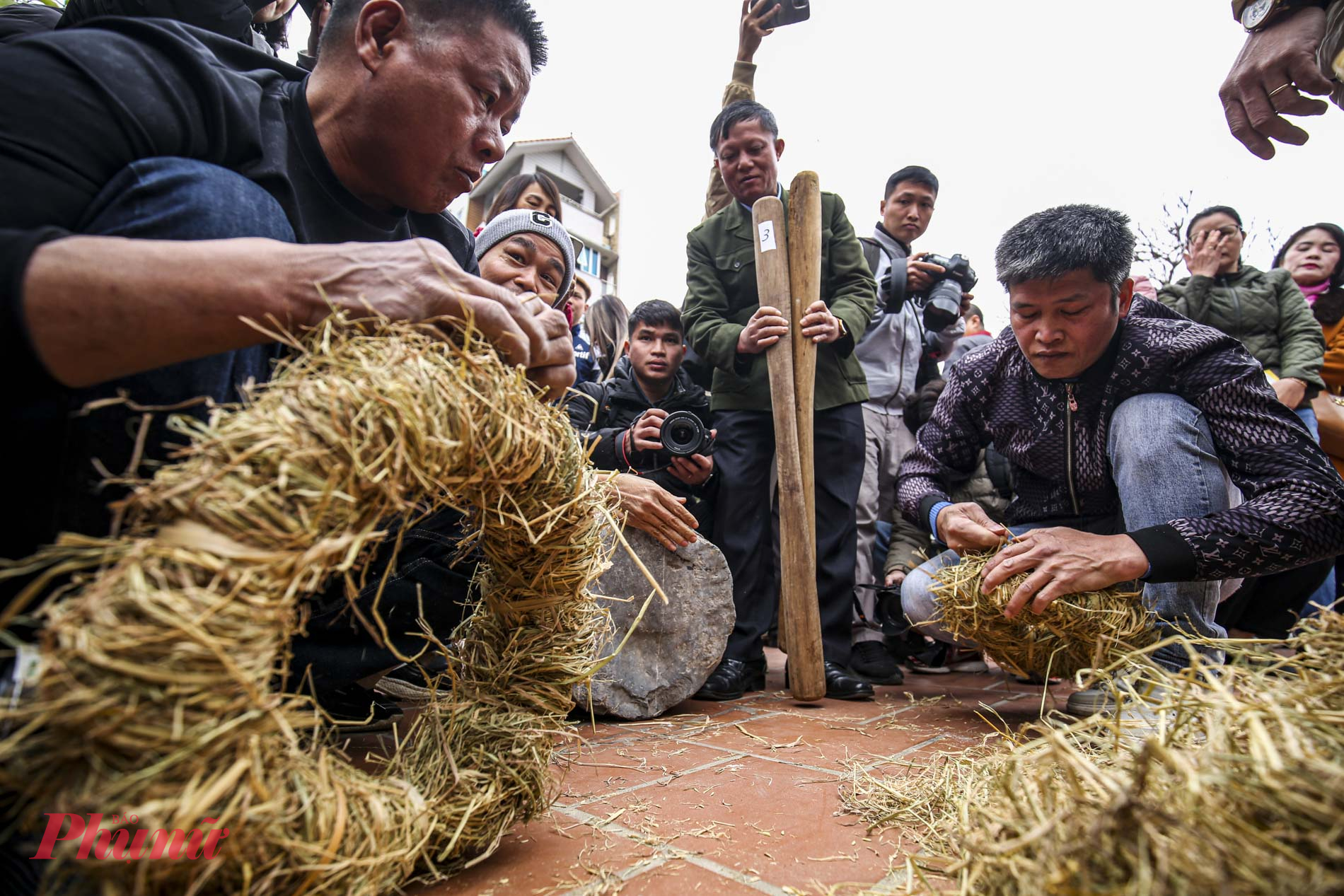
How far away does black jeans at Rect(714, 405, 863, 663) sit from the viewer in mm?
3156

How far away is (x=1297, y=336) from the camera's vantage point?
13.9ft

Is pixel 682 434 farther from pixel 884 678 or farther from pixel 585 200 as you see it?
pixel 585 200

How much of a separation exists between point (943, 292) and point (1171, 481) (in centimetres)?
220

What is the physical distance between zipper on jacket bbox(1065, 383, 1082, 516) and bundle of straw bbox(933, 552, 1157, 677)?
534mm

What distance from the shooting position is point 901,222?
14.8ft

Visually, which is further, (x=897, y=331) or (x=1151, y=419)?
(x=897, y=331)

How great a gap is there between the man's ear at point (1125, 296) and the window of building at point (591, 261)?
24.6 meters

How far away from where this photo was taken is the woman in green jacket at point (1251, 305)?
4133mm

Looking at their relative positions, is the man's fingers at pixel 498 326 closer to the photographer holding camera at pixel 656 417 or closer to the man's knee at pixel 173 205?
the man's knee at pixel 173 205

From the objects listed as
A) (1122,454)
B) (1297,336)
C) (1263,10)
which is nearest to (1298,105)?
(1263,10)

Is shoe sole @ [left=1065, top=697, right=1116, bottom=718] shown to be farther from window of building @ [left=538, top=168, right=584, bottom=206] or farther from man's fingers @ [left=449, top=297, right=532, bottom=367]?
window of building @ [left=538, top=168, right=584, bottom=206]

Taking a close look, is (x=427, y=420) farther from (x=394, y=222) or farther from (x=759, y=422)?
(x=759, y=422)

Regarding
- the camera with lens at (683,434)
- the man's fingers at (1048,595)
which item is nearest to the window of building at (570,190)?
the camera with lens at (683,434)

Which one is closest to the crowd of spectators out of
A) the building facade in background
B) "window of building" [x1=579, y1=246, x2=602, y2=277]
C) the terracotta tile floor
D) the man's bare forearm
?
the man's bare forearm
